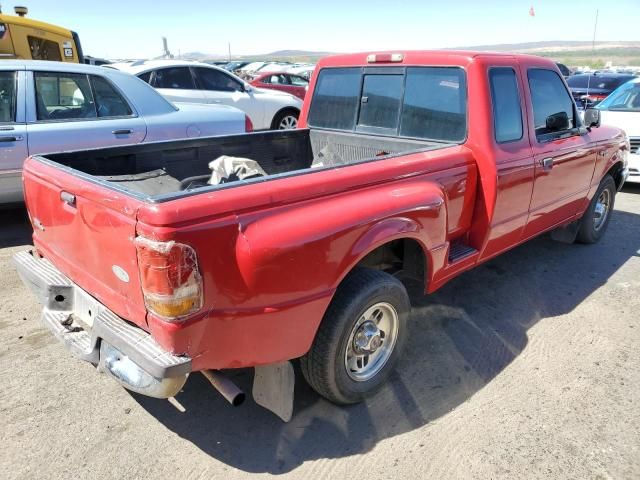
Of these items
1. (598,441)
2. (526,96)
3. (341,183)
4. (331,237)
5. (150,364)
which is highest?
(526,96)

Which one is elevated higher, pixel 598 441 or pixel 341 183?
pixel 341 183

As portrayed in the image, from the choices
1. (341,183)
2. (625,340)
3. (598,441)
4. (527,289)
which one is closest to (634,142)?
(527,289)

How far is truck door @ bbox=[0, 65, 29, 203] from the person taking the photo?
473 centimetres

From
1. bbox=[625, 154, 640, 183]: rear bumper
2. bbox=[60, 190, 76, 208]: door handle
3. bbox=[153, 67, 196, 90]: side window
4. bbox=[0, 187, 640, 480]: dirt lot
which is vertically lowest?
bbox=[0, 187, 640, 480]: dirt lot

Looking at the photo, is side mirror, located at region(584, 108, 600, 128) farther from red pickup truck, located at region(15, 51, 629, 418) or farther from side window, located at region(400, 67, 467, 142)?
side window, located at region(400, 67, 467, 142)

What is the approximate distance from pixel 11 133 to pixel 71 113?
0.66m

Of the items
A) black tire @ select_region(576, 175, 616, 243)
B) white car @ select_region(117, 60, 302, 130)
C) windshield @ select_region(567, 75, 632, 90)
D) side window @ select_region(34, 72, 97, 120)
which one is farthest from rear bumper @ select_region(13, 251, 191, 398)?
windshield @ select_region(567, 75, 632, 90)

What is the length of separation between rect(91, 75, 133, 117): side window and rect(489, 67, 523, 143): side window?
380 centimetres

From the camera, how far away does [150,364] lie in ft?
6.73

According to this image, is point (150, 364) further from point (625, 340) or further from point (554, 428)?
point (625, 340)

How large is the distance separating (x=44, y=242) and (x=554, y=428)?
2993 mm

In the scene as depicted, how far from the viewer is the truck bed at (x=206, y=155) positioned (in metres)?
3.22

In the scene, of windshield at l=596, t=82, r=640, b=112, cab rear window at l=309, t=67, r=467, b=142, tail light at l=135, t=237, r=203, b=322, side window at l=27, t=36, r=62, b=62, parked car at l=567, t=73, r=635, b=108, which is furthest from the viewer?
parked car at l=567, t=73, r=635, b=108

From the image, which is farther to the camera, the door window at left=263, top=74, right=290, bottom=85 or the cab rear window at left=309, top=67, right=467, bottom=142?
the door window at left=263, top=74, right=290, bottom=85
